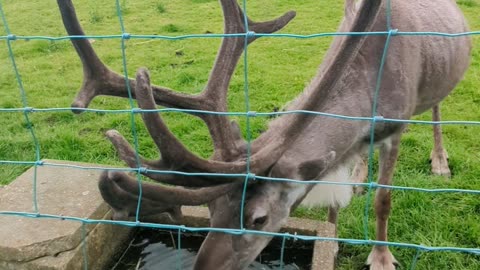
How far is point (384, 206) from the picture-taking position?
11.2 feet

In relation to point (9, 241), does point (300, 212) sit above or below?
below

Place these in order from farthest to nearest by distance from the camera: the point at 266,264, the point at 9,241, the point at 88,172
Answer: the point at 88,172 → the point at 266,264 → the point at 9,241

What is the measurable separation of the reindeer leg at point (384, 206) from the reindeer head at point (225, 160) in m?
0.77

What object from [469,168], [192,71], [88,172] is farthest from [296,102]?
[192,71]

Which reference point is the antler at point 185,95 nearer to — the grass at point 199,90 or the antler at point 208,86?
the antler at point 208,86

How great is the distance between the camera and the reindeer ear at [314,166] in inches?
97.1

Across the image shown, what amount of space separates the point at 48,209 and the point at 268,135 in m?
1.30

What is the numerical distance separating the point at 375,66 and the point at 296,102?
45cm

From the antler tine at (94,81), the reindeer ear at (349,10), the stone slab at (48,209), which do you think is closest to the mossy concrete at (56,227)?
the stone slab at (48,209)

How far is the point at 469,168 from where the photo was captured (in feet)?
14.0

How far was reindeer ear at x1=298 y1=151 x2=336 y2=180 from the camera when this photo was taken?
2.47m

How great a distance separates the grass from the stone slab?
3.70 feet

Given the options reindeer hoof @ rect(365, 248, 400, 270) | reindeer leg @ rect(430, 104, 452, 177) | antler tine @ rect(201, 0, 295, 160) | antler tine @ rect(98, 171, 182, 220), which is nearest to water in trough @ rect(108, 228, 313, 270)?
reindeer hoof @ rect(365, 248, 400, 270)

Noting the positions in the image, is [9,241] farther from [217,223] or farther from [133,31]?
[133,31]
